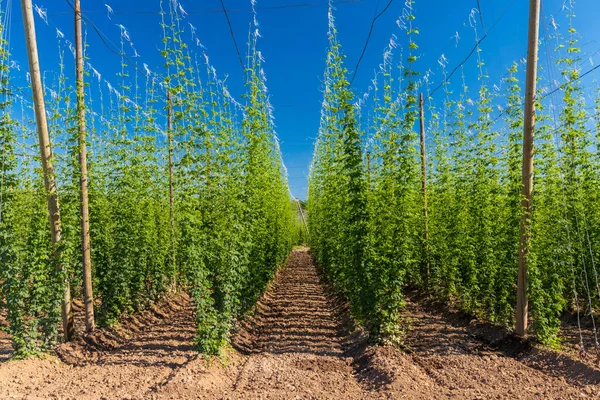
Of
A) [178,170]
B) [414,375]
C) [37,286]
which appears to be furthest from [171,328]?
[414,375]

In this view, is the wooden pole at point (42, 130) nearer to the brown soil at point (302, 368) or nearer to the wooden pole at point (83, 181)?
the wooden pole at point (83, 181)

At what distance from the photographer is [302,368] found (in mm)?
5516

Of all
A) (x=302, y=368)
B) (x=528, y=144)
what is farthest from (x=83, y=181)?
(x=528, y=144)

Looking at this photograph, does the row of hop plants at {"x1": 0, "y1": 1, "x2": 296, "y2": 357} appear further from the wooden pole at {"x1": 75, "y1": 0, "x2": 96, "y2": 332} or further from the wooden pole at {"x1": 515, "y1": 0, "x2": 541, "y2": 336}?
the wooden pole at {"x1": 515, "y1": 0, "x2": 541, "y2": 336}

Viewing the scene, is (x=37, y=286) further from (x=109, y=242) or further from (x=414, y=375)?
(x=414, y=375)

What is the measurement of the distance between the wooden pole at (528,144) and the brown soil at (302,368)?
1122 millimetres

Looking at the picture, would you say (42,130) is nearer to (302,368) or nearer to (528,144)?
(302,368)

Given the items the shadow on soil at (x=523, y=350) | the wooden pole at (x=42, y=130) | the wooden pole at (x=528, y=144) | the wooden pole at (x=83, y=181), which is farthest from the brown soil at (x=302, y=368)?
the wooden pole at (x=42, y=130)

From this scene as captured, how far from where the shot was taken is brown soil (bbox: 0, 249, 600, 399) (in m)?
4.52

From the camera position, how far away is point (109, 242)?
7.35 m

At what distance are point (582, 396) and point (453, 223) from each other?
427 cm

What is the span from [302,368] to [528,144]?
453 cm

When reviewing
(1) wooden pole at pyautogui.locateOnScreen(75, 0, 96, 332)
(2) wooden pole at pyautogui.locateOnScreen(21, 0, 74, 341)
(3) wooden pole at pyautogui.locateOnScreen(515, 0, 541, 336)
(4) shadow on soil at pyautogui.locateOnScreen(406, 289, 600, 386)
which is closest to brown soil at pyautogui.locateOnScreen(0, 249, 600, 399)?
Answer: (4) shadow on soil at pyautogui.locateOnScreen(406, 289, 600, 386)

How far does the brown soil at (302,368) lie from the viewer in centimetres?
452
